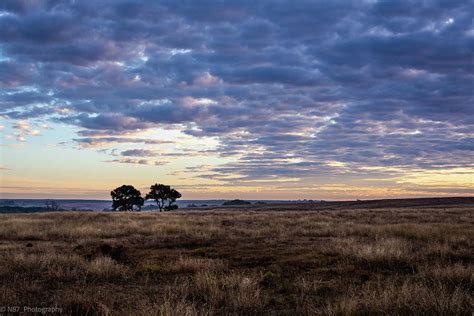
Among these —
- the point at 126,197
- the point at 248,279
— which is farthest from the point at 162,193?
the point at 248,279

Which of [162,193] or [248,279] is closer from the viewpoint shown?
[248,279]

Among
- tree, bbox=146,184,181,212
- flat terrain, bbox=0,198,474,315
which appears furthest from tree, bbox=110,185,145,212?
flat terrain, bbox=0,198,474,315

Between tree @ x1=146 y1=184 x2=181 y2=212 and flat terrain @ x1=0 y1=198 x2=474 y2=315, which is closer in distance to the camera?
flat terrain @ x1=0 y1=198 x2=474 y2=315

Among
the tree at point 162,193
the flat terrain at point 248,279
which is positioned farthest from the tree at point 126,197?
the flat terrain at point 248,279

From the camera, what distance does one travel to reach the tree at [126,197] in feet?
293

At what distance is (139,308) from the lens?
269 inches

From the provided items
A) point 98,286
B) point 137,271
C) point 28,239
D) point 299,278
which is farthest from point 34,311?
point 28,239

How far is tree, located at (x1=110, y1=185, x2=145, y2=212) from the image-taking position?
89312 mm

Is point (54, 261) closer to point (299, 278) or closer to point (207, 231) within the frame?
point (299, 278)

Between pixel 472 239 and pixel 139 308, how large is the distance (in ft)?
55.0

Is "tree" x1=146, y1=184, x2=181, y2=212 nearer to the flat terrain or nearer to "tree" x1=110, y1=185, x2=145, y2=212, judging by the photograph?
"tree" x1=110, y1=185, x2=145, y2=212

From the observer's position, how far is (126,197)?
3546 inches

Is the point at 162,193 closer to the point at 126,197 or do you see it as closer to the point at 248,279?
the point at 126,197

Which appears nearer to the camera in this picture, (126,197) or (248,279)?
(248,279)
